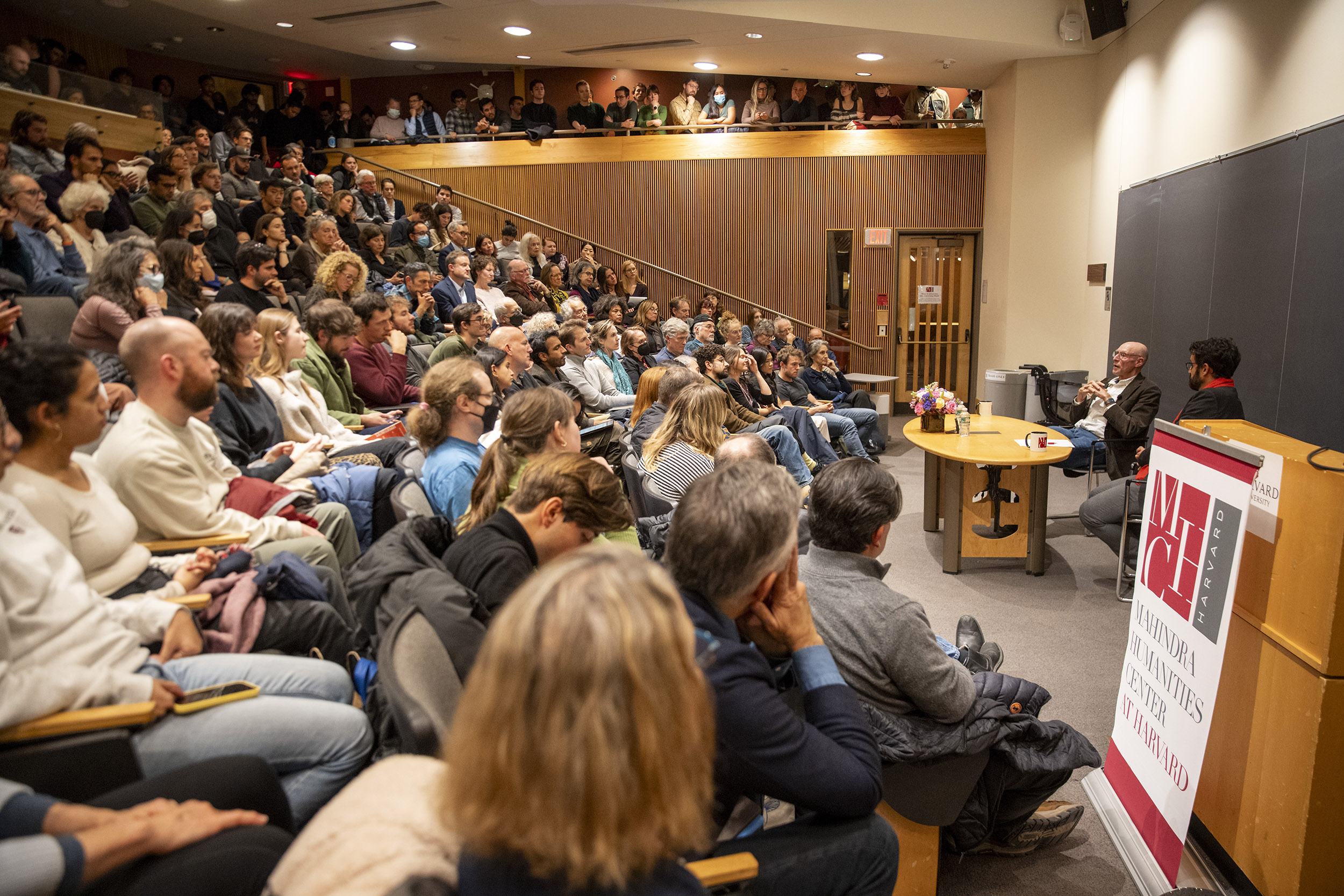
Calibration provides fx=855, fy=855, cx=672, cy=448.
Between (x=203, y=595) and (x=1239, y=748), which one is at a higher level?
(x=203, y=595)

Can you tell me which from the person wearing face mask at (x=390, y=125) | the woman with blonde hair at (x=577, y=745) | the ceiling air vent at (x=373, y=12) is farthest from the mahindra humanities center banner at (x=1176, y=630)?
the person wearing face mask at (x=390, y=125)

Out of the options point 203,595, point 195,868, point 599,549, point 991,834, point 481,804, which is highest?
point 599,549

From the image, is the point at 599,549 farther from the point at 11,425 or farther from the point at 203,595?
the point at 11,425

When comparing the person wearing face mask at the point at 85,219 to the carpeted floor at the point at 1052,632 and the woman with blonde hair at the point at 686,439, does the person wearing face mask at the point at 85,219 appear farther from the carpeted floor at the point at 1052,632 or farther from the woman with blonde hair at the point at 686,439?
the carpeted floor at the point at 1052,632

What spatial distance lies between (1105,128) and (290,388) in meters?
7.45

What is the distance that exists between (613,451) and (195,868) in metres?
3.50

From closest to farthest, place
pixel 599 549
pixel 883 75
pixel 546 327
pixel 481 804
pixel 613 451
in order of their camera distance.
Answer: pixel 481 804 < pixel 599 549 < pixel 613 451 < pixel 546 327 < pixel 883 75

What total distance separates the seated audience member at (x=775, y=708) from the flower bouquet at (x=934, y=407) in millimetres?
4008

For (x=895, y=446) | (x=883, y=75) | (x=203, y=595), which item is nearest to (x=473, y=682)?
(x=203, y=595)

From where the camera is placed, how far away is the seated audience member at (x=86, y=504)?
1855 mm

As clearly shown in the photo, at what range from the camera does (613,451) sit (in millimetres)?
4688

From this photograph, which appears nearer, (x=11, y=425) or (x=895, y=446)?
(x=11, y=425)

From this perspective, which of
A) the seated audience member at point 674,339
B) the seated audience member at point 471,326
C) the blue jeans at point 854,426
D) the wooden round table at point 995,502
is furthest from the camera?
the seated audience member at point 674,339

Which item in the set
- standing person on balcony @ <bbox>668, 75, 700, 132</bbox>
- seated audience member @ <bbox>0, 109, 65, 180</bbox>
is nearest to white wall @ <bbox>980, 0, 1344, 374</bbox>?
standing person on balcony @ <bbox>668, 75, 700, 132</bbox>
